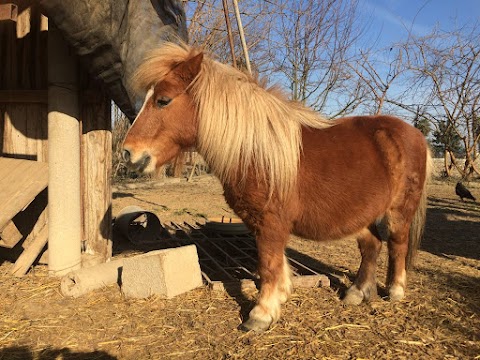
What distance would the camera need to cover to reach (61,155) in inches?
151

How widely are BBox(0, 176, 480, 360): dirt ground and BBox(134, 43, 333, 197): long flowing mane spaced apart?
3.85ft

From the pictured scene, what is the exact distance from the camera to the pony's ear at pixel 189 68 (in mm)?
2737

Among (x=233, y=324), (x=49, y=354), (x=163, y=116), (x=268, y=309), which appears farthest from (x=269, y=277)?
(x=49, y=354)

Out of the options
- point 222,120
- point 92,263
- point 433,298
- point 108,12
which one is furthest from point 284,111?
point 92,263

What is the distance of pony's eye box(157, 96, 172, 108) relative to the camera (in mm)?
2765

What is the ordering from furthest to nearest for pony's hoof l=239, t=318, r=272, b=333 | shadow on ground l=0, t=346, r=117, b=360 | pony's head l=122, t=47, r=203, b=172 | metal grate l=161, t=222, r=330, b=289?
1. metal grate l=161, t=222, r=330, b=289
2. pony's hoof l=239, t=318, r=272, b=333
3. pony's head l=122, t=47, r=203, b=172
4. shadow on ground l=0, t=346, r=117, b=360

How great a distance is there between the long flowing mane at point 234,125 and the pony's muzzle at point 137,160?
0.43m

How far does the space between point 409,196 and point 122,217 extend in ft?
13.5

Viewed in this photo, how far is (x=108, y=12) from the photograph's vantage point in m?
2.82

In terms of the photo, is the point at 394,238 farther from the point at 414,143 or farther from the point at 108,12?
the point at 108,12

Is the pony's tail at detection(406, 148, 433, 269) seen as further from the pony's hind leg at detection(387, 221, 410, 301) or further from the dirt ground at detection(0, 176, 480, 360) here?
the dirt ground at detection(0, 176, 480, 360)

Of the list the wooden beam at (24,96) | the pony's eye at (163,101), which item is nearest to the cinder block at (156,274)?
the pony's eye at (163,101)

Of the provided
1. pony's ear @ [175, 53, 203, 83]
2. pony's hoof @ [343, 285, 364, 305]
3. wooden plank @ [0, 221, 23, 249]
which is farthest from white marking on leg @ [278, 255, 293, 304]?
wooden plank @ [0, 221, 23, 249]

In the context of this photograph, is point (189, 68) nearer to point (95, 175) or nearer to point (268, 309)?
point (268, 309)
